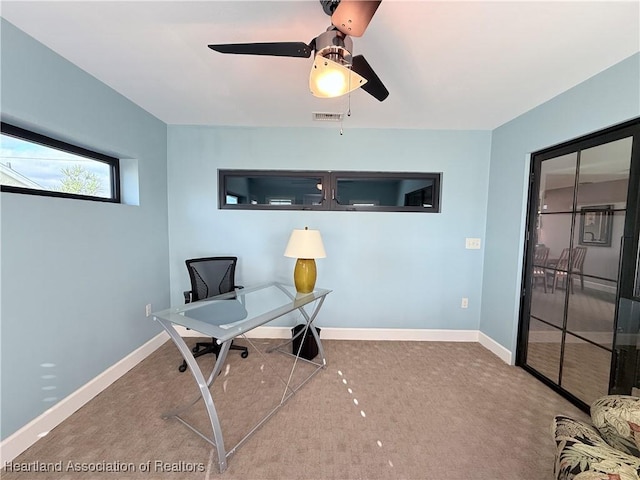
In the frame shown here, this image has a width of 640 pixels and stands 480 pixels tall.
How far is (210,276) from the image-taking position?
8.50ft

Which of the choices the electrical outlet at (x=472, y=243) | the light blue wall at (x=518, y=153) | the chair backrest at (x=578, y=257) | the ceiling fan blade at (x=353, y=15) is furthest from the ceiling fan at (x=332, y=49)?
the electrical outlet at (x=472, y=243)

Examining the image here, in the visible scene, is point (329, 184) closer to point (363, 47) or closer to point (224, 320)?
point (363, 47)

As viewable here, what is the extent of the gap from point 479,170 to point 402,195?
93 cm

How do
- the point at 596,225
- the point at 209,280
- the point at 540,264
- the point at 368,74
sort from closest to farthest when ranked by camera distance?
1. the point at 368,74
2. the point at 596,225
3. the point at 540,264
4. the point at 209,280

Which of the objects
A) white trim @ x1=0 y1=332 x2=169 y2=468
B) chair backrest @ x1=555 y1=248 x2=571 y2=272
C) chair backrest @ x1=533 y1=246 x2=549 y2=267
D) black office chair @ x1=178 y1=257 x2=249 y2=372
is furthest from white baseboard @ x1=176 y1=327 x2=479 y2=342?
chair backrest @ x1=555 y1=248 x2=571 y2=272

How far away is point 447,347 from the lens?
2.91m

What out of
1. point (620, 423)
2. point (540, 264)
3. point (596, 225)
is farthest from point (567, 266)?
point (620, 423)

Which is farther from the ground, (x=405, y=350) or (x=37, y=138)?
(x=37, y=138)

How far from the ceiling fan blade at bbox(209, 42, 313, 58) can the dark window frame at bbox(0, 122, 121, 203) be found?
1505 millimetres

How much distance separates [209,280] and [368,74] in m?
2.29

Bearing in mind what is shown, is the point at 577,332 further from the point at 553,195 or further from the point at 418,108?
the point at 418,108

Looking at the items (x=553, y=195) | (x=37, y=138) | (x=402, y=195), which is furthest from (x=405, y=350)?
(x=37, y=138)

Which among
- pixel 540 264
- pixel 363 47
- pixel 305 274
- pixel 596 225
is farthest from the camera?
pixel 540 264

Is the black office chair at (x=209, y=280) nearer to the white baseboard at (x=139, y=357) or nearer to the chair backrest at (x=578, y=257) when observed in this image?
the white baseboard at (x=139, y=357)
